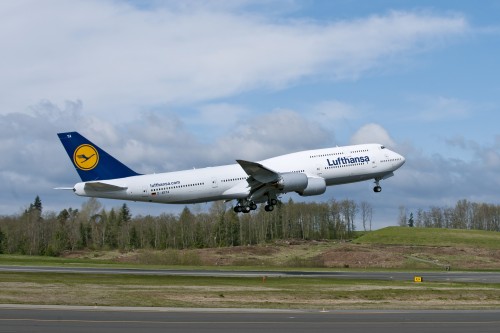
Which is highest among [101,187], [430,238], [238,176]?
[238,176]

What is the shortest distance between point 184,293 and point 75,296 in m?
6.46

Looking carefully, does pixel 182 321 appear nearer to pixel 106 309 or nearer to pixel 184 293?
pixel 106 309

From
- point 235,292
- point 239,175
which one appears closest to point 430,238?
point 239,175

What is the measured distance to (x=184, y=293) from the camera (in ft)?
140

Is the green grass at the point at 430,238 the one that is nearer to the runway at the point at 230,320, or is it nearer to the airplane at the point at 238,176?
the airplane at the point at 238,176

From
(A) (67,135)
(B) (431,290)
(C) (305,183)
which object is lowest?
(B) (431,290)

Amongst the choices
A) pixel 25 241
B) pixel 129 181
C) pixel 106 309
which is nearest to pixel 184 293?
pixel 106 309

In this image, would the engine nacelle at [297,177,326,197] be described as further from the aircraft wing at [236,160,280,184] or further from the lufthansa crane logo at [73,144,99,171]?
the lufthansa crane logo at [73,144,99,171]

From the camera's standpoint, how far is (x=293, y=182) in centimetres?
6425

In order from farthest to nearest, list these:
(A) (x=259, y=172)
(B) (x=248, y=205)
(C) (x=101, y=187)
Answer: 1. (B) (x=248, y=205)
2. (A) (x=259, y=172)
3. (C) (x=101, y=187)

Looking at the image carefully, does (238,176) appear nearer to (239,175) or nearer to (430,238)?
(239,175)

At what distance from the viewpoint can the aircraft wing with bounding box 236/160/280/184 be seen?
62.7 meters

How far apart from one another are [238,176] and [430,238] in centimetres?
8576

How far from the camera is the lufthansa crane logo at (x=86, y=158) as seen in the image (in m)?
63.8
